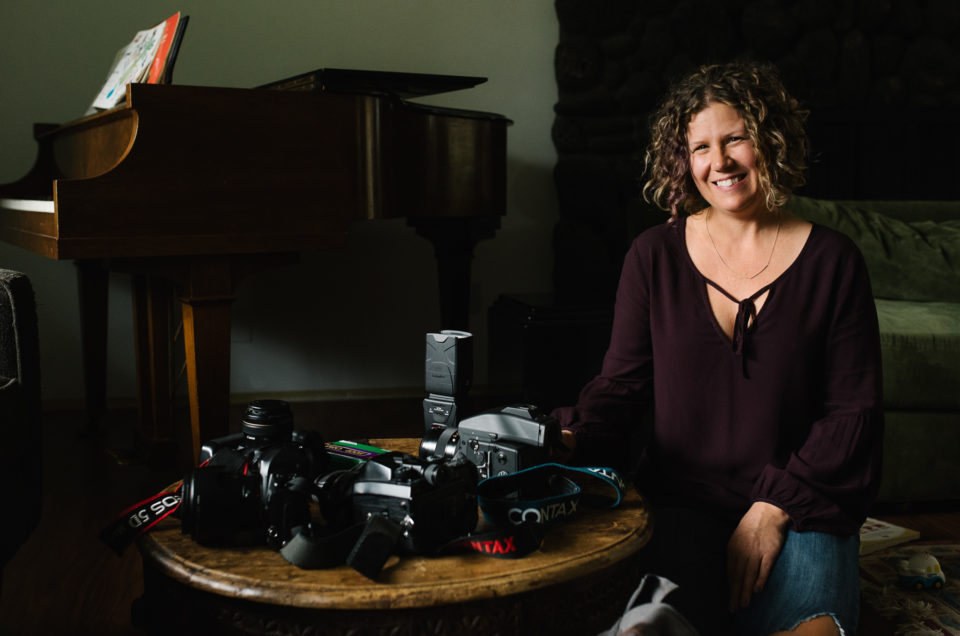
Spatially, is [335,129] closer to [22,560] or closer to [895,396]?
[22,560]

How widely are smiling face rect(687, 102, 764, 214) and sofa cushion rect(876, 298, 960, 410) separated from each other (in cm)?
104

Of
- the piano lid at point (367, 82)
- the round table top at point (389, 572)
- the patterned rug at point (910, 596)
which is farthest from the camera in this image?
the piano lid at point (367, 82)

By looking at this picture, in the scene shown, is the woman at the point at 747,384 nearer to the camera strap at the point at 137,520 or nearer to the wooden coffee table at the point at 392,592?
the wooden coffee table at the point at 392,592

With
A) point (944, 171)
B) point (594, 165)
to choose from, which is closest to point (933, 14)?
point (944, 171)

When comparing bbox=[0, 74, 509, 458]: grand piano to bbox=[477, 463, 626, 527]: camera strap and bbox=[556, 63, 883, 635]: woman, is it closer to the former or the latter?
bbox=[556, 63, 883, 635]: woman

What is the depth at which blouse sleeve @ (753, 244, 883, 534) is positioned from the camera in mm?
1207

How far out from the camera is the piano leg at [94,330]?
2699mm

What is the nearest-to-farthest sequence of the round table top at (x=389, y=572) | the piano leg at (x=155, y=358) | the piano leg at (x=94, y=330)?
the round table top at (x=389, y=572) → the piano leg at (x=155, y=358) → the piano leg at (x=94, y=330)

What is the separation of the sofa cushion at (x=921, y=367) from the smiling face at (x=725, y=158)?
1040mm

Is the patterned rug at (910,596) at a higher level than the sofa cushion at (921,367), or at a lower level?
lower

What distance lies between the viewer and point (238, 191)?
1.90 meters

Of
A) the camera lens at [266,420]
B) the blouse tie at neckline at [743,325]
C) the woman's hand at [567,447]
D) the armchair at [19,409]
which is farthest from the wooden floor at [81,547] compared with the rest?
the blouse tie at neckline at [743,325]

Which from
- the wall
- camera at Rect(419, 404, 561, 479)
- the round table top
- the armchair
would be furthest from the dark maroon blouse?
the wall

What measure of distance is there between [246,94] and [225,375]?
24.1 inches
